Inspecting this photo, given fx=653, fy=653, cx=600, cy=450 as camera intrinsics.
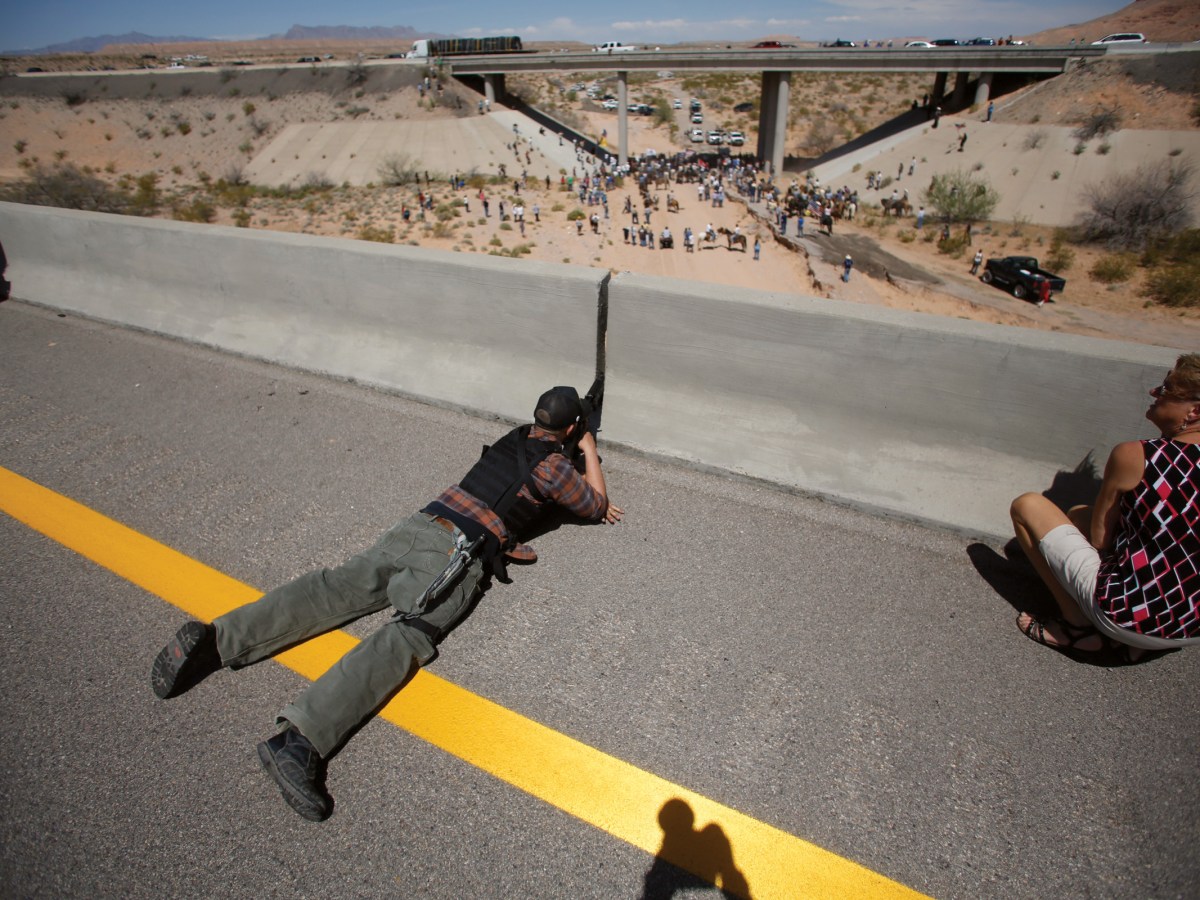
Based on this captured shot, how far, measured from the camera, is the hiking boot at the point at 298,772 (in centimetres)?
204

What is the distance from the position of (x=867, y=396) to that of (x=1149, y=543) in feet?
4.40

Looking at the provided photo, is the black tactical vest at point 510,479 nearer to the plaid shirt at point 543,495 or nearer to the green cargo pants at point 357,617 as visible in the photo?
the plaid shirt at point 543,495

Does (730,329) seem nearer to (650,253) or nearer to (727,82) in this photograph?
(650,253)

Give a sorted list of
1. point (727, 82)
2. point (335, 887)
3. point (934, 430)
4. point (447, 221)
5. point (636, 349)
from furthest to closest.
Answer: point (727, 82) < point (447, 221) < point (636, 349) < point (934, 430) < point (335, 887)

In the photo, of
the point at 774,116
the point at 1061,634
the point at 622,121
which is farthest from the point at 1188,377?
the point at 622,121

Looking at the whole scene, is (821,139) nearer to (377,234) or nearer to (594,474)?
(377,234)

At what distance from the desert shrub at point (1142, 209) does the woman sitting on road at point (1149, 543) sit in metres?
32.9

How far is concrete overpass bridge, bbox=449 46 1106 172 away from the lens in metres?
37.8

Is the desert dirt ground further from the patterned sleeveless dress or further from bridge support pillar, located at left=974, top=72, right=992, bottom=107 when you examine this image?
the patterned sleeveless dress

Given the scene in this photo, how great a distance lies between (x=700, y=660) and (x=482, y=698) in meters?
0.87

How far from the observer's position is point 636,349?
152 inches

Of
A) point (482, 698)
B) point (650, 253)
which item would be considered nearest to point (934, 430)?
point (482, 698)

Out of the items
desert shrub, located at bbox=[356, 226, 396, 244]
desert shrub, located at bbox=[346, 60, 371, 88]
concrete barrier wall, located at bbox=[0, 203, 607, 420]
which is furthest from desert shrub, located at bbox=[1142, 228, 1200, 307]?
desert shrub, located at bbox=[346, 60, 371, 88]

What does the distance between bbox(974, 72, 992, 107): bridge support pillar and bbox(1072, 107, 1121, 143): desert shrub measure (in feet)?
21.6
